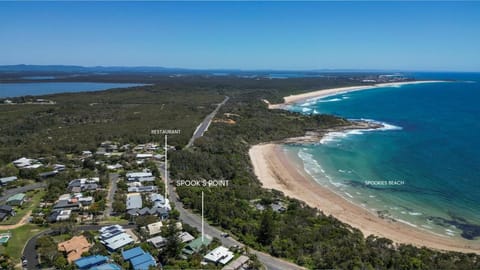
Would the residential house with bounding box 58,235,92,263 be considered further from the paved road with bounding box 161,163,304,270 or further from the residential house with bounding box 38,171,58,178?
the residential house with bounding box 38,171,58,178

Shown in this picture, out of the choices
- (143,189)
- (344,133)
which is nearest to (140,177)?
(143,189)

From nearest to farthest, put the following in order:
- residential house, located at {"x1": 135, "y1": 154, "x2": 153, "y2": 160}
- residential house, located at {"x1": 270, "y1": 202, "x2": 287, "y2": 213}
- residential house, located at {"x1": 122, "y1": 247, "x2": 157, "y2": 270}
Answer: residential house, located at {"x1": 122, "y1": 247, "x2": 157, "y2": 270}
residential house, located at {"x1": 270, "y1": 202, "x2": 287, "y2": 213}
residential house, located at {"x1": 135, "y1": 154, "x2": 153, "y2": 160}

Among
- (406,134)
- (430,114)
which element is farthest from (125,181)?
(430,114)

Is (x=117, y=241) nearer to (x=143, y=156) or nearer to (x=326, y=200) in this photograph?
(x=326, y=200)

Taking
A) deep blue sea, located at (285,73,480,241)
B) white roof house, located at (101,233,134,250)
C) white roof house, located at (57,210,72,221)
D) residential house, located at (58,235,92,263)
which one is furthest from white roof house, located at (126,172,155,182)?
deep blue sea, located at (285,73,480,241)

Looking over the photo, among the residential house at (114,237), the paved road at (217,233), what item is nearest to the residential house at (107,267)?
the residential house at (114,237)

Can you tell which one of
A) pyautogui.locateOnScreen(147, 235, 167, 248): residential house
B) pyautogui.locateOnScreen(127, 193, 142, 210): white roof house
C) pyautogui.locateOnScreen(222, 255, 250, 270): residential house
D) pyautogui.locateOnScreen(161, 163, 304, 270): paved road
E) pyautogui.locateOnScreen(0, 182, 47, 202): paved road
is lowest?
pyautogui.locateOnScreen(161, 163, 304, 270): paved road

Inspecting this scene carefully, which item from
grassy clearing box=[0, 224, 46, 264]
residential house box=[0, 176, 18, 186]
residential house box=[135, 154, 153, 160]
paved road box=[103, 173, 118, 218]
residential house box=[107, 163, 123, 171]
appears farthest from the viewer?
residential house box=[135, 154, 153, 160]
